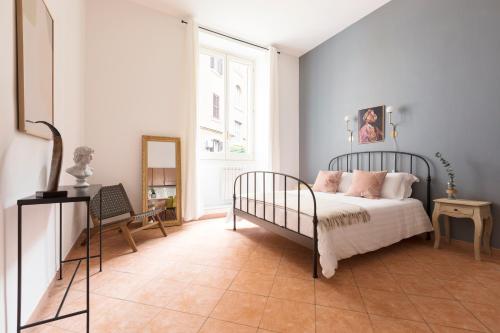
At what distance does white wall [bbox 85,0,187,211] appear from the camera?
3.07 metres

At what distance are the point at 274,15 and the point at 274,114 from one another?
1.54 meters

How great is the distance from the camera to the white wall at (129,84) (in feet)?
10.1

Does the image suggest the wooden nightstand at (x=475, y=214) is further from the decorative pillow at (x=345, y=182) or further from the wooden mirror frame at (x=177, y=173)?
the wooden mirror frame at (x=177, y=173)

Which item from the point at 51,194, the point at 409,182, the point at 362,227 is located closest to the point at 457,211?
the point at 409,182

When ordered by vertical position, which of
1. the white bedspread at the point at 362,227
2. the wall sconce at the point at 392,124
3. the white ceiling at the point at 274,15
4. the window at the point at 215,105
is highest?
the white ceiling at the point at 274,15

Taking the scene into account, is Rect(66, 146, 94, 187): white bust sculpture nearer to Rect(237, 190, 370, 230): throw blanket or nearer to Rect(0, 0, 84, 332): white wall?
Rect(0, 0, 84, 332): white wall

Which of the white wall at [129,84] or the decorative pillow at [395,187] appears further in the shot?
the white wall at [129,84]

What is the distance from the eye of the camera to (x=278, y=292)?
5.34 ft

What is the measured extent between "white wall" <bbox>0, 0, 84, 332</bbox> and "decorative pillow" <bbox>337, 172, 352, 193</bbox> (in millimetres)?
3185

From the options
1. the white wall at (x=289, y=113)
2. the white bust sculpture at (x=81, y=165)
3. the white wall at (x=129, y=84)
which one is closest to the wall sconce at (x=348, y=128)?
the white wall at (x=289, y=113)

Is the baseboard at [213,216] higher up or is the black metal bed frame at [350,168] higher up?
the black metal bed frame at [350,168]

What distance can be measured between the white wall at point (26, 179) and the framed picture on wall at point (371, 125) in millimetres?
3631

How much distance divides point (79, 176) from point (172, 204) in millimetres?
1859

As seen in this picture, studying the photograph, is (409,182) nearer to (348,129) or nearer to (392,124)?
(392,124)
